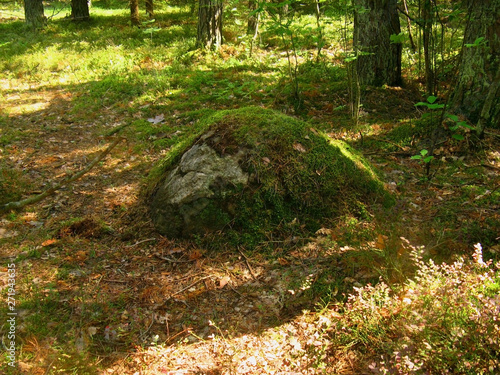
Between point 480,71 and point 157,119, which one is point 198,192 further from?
point 480,71

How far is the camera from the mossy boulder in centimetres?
404

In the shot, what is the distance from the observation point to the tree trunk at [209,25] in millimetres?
10422

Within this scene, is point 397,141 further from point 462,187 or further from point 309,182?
point 309,182

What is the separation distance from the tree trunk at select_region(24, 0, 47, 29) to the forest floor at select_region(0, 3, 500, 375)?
11.7 metres

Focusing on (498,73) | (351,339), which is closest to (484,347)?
(351,339)

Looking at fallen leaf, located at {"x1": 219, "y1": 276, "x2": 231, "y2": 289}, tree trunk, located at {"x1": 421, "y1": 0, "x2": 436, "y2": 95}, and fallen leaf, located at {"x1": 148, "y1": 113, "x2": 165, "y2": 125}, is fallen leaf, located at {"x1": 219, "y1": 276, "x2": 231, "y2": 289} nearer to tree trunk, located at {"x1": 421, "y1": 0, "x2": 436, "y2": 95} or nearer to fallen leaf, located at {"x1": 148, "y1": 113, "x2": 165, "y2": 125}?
fallen leaf, located at {"x1": 148, "y1": 113, "x2": 165, "y2": 125}

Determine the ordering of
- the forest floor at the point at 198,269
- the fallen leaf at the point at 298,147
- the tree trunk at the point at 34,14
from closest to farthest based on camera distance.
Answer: the forest floor at the point at 198,269
the fallen leaf at the point at 298,147
the tree trunk at the point at 34,14

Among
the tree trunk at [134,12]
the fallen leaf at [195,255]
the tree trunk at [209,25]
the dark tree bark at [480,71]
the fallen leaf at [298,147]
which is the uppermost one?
the tree trunk at [134,12]

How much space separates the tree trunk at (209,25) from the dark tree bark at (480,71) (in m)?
7.47

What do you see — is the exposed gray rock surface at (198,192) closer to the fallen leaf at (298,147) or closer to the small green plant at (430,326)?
the fallen leaf at (298,147)

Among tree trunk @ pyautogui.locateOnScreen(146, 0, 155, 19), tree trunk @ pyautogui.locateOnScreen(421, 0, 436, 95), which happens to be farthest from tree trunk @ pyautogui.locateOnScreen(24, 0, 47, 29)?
tree trunk @ pyautogui.locateOnScreen(421, 0, 436, 95)

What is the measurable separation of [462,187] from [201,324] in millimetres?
3790

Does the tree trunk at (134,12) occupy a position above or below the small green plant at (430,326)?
above

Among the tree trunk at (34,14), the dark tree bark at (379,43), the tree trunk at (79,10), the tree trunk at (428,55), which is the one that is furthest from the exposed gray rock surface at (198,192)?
the tree trunk at (79,10)
